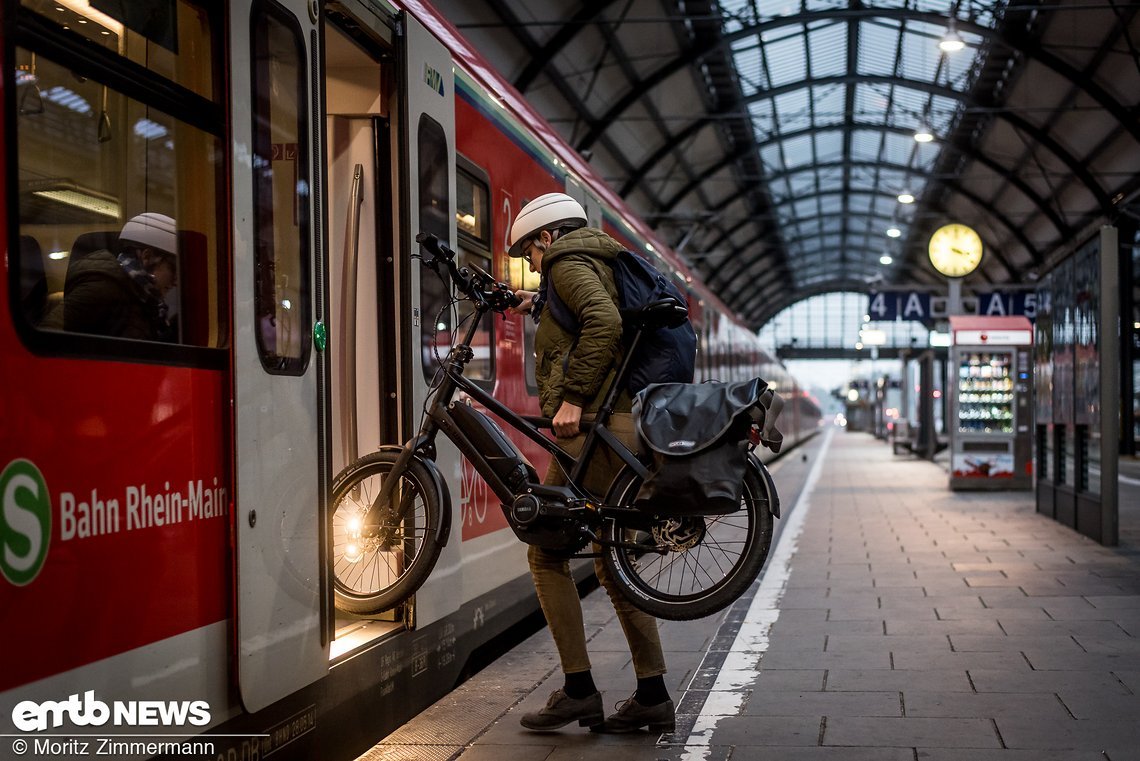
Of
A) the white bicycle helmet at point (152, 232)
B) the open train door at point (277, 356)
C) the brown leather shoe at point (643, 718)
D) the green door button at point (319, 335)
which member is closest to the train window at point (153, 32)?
the open train door at point (277, 356)

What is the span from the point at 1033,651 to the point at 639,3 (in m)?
18.3

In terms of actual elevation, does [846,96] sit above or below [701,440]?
above

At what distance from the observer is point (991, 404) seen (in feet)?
Answer: 61.6

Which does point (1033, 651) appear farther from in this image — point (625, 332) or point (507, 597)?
point (625, 332)

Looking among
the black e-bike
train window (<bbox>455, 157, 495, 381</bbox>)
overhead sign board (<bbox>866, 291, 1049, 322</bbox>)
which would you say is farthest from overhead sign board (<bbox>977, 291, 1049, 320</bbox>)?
the black e-bike

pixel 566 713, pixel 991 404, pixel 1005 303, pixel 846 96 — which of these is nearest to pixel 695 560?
pixel 566 713

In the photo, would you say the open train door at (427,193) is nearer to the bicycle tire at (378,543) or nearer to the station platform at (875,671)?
the bicycle tire at (378,543)

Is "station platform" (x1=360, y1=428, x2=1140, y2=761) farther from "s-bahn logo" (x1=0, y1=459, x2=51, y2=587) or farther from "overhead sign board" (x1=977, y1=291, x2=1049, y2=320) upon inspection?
"overhead sign board" (x1=977, y1=291, x2=1049, y2=320)

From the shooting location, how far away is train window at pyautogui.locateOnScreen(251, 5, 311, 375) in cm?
373

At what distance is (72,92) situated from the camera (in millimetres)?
2908

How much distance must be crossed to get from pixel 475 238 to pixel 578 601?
2.15 meters

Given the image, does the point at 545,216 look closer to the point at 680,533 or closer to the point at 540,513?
the point at 540,513

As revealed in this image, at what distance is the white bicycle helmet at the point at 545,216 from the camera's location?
4.63 meters

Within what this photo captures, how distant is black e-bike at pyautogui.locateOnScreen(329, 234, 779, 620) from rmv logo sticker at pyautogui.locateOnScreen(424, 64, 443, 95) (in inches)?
42.2
